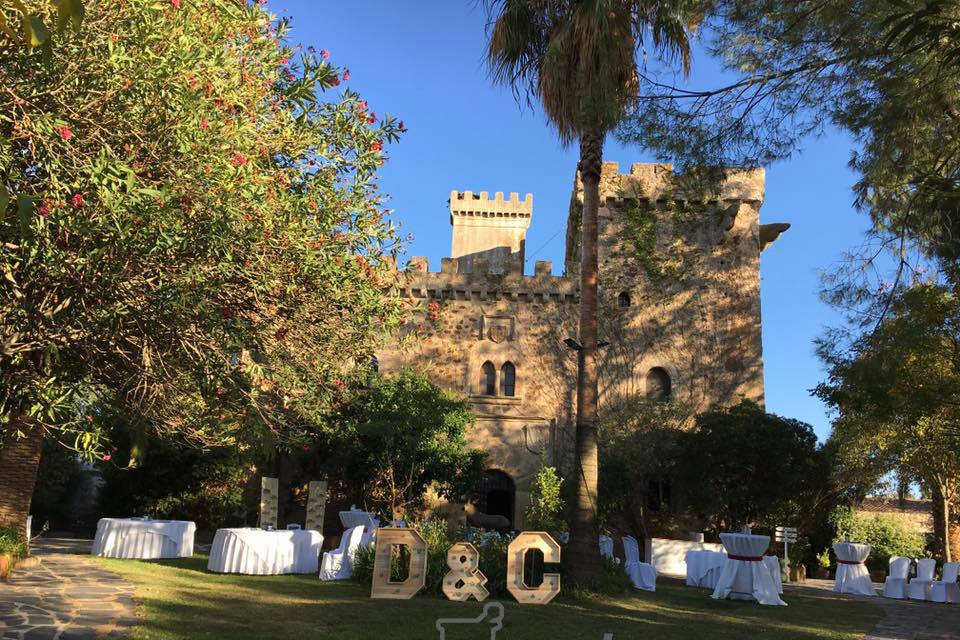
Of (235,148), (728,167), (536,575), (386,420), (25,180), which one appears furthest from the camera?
(386,420)

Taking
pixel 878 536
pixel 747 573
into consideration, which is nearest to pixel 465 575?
pixel 747 573

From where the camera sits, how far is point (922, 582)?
530 inches

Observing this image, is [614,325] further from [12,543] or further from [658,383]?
[12,543]

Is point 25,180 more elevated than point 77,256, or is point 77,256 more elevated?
point 25,180

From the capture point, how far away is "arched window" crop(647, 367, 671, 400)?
21.7 meters

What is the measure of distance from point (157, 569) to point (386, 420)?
6709mm

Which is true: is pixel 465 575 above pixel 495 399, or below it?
below

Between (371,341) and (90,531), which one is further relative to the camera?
(90,531)

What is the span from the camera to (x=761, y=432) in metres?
17.8

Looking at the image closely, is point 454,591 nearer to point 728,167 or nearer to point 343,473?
point 728,167

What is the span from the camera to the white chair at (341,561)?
1115 cm

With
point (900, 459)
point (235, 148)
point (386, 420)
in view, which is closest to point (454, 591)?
point (235, 148)

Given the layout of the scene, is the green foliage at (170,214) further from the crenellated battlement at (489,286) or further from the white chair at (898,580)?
the crenellated battlement at (489,286)

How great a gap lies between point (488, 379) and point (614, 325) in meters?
4.19
